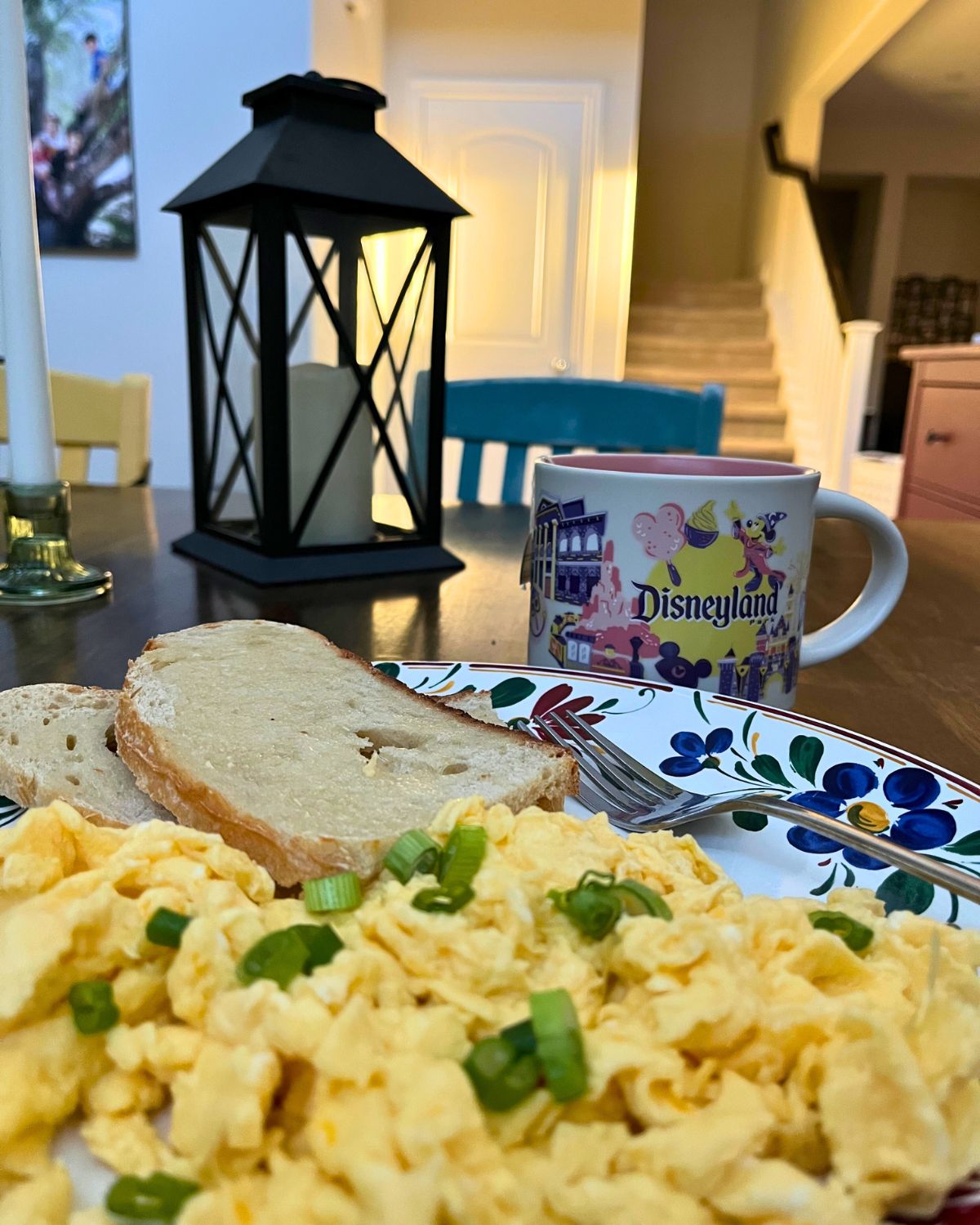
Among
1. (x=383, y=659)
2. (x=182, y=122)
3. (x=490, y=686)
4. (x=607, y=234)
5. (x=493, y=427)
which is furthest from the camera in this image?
(x=607, y=234)

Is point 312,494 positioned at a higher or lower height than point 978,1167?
higher

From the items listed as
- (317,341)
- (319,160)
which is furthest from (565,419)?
(319,160)

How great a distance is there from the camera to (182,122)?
377cm

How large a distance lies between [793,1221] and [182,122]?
4311mm

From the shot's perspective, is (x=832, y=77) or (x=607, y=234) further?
(x=832, y=77)

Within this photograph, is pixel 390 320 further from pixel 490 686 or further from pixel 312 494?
pixel 490 686

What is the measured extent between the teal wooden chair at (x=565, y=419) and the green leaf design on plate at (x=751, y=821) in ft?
4.87

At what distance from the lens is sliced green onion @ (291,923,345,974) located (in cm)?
41

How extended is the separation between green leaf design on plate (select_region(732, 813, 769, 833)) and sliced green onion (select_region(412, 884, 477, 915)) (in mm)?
251

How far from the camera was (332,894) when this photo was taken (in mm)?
470

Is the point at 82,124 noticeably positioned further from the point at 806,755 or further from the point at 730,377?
the point at 730,377

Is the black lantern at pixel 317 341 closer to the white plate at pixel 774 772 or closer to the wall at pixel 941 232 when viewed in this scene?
the white plate at pixel 774 772

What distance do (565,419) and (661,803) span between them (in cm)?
161

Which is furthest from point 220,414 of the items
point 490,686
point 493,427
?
point 493,427
